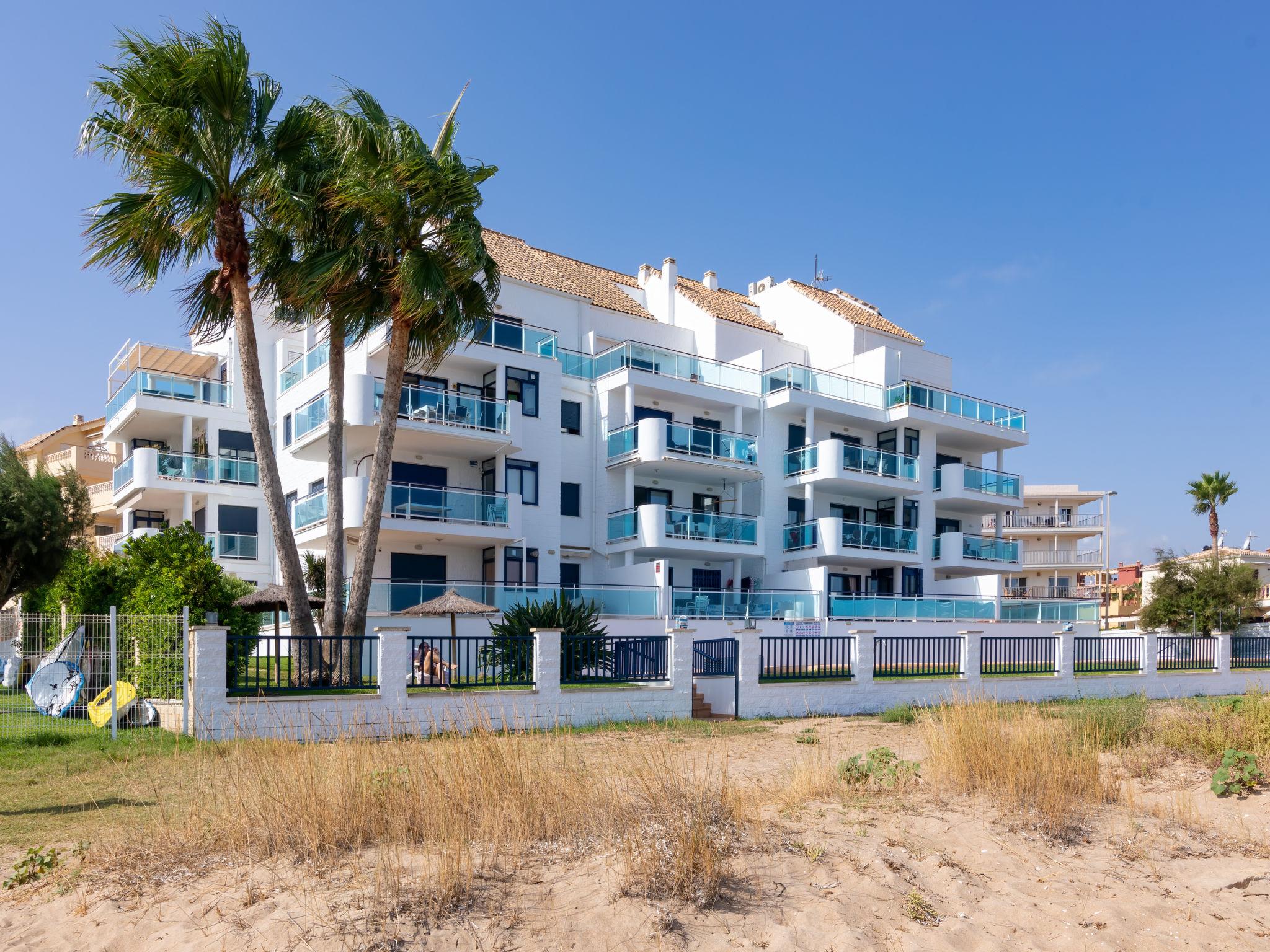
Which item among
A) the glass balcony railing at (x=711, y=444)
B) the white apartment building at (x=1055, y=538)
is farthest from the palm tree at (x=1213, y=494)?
the glass balcony railing at (x=711, y=444)

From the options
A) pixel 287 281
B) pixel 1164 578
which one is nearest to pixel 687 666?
pixel 287 281

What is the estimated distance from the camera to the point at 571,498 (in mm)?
33688

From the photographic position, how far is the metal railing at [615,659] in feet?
56.9

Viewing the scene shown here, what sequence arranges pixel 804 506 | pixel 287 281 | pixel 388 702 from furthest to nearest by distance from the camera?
pixel 804 506
pixel 287 281
pixel 388 702

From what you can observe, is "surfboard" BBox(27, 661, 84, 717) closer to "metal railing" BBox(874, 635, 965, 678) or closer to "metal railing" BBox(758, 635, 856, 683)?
"metal railing" BBox(758, 635, 856, 683)

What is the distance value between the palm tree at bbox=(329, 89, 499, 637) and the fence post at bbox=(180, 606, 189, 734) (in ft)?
14.3

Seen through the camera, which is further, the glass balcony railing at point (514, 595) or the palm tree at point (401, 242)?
the glass balcony railing at point (514, 595)

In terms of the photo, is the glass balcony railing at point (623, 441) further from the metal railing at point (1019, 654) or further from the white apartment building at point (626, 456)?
the metal railing at point (1019, 654)

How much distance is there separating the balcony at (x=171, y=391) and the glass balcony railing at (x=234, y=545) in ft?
17.2

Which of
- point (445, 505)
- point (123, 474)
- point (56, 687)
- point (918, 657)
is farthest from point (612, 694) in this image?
point (123, 474)

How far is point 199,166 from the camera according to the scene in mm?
17453

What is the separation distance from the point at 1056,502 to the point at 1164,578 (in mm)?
27959

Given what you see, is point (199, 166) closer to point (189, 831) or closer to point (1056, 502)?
point (189, 831)

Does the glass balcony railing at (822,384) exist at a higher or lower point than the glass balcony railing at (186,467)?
higher
